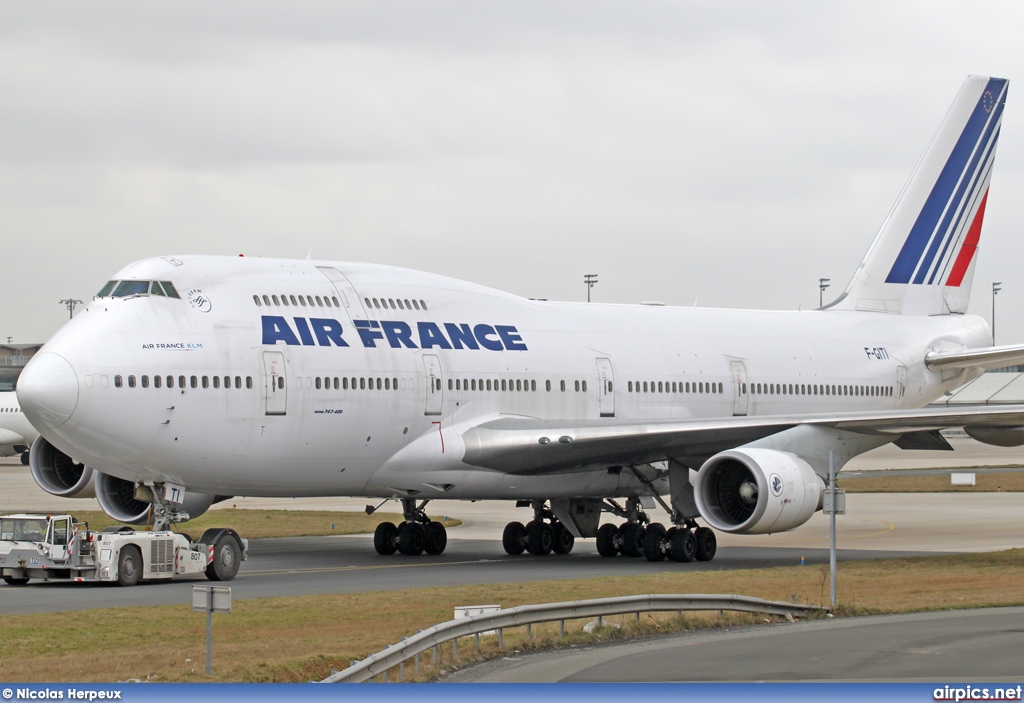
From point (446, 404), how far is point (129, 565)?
6.97 m

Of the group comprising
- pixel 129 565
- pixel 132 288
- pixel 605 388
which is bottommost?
pixel 129 565

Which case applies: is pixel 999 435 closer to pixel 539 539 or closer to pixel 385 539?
pixel 539 539

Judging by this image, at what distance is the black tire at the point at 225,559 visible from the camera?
24.2 metres

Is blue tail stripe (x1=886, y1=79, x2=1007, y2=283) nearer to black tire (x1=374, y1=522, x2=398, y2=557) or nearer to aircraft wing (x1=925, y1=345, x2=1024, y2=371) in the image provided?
aircraft wing (x1=925, y1=345, x2=1024, y2=371)

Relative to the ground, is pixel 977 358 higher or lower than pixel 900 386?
higher

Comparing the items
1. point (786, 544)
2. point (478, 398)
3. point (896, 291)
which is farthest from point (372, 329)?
point (896, 291)

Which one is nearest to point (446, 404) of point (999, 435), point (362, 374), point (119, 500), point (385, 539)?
point (362, 374)

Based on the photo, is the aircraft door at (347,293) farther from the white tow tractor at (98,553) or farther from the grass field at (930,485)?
the grass field at (930,485)

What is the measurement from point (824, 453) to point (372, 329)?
367 inches

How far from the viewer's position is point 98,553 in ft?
77.6

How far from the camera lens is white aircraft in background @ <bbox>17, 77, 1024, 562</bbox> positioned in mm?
24078

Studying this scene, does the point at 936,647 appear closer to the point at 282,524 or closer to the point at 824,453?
the point at 824,453

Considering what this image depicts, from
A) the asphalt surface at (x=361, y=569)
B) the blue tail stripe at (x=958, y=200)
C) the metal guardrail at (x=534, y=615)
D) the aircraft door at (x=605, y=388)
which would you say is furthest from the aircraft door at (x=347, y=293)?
the blue tail stripe at (x=958, y=200)

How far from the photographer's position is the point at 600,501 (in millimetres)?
31938
